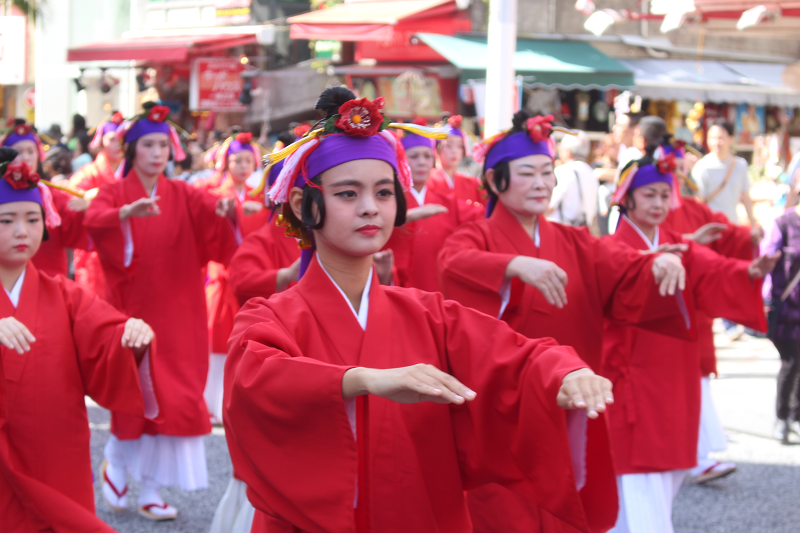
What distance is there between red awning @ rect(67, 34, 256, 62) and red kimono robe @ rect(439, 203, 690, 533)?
530 inches

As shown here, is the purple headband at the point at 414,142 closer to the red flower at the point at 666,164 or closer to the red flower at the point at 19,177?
the red flower at the point at 666,164

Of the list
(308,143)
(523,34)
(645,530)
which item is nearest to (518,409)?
(308,143)

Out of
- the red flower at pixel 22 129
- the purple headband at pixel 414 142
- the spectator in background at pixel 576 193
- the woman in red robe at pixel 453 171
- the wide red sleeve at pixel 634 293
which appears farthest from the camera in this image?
the spectator in background at pixel 576 193

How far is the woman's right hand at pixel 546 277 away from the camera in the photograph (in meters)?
2.84

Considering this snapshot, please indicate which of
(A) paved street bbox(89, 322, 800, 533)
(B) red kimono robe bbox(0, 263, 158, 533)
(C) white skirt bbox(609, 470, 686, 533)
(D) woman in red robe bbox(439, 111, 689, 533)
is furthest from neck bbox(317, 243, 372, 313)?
(A) paved street bbox(89, 322, 800, 533)

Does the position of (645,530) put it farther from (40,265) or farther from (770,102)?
(770,102)

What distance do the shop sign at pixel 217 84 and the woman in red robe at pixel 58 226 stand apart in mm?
10301

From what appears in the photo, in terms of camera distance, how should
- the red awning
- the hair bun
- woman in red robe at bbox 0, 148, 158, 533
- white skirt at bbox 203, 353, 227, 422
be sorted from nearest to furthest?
the hair bun
woman in red robe at bbox 0, 148, 158, 533
white skirt at bbox 203, 353, 227, 422
the red awning

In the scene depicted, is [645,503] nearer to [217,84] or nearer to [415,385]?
[415,385]

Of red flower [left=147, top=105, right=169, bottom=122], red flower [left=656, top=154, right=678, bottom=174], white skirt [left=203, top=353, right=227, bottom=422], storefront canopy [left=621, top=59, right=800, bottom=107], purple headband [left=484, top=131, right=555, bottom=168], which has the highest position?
storefront canopy [left=621, top=59, right=800, bottom=107]

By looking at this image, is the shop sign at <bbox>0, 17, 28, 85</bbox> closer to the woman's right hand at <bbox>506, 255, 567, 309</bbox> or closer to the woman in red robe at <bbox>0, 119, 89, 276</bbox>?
the woman in red robe at <bbox>0, 119, 89, 276</bbox>

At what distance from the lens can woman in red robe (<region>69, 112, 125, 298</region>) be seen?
21.1ft

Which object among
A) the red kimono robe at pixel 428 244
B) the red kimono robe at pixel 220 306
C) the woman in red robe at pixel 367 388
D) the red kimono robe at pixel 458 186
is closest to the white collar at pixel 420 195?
the red kimono robe at pixel 428 244

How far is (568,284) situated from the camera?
3461 mm
